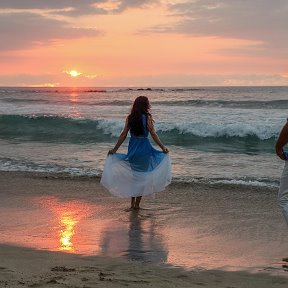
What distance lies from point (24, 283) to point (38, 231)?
2235 millimetres

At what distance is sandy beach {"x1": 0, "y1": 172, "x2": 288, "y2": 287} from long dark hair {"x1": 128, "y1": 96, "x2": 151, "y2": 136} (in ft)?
4.12

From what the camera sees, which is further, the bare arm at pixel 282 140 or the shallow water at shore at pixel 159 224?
→ the shallow water at shore at pixel 159 224

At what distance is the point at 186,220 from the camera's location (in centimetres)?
698

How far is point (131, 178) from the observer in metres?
7.88

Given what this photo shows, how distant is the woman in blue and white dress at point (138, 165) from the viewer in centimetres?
775

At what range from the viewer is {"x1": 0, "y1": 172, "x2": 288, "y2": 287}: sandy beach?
439 cm

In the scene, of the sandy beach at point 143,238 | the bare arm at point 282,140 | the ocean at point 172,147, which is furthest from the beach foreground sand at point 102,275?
the ocean at point 172,147

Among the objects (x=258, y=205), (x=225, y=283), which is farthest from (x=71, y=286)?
(x=258, y=205)

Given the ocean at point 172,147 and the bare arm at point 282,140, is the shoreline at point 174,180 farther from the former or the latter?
the bare arm at point 282,140

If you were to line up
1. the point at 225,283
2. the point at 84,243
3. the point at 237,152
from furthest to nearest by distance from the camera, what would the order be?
the point at 237,152 → the point at 84,243 → the point at 225,283

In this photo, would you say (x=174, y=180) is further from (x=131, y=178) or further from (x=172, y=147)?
(x=172, y=147)

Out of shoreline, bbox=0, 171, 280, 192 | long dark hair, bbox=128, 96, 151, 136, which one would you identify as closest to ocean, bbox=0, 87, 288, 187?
shoreline, bbox=0, 171, 280, 192

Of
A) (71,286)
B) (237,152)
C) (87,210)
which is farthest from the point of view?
(237,152)

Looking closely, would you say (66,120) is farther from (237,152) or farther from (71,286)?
(71,286)
